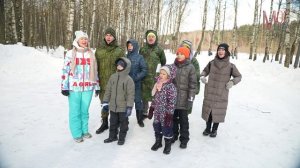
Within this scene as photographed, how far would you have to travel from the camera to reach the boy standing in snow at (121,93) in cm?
490

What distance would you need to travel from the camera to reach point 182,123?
5.06 metres

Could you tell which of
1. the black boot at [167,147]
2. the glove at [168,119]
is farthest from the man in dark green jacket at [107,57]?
the black boot at [167,147]

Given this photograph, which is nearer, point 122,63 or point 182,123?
point 122,63

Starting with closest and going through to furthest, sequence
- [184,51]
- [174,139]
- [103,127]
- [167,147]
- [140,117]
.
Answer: [167,147]
[184,51]
[174,139]
[103,127]
[140,117]

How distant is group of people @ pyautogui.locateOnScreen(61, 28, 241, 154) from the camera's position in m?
4.77

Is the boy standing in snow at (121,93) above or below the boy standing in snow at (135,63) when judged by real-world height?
below

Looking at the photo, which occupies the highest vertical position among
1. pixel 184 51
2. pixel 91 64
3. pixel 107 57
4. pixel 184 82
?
pixel 184 51

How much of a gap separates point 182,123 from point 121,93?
1.30 m

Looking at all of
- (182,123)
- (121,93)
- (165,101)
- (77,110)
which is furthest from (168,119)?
(77,110)

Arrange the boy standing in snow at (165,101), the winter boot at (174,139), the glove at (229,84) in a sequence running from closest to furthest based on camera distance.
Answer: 1. the boy standing in snow at (165,101)
2. the winter boot at (174,139)
3. the glove at (229,84)

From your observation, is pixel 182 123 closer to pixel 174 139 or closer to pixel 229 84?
pixel 174 139

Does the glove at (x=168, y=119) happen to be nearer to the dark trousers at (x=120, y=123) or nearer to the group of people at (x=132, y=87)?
the group of people at (x=132, y=87)

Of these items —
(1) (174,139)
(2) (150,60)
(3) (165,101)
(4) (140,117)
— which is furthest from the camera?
(4) (140,117)

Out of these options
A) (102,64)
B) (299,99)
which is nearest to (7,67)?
(102,64)
